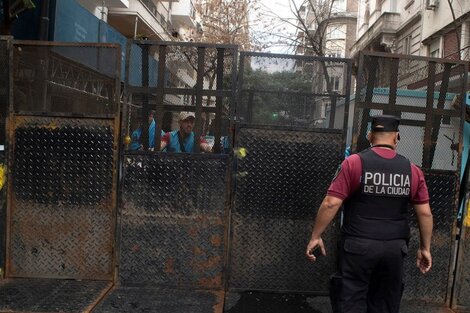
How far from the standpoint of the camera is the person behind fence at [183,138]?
5.18 m

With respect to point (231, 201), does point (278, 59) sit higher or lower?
higher

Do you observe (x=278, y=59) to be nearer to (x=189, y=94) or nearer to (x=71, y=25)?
(x=189, y=94)

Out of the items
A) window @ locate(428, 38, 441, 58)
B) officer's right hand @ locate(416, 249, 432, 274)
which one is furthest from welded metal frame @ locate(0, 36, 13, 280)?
window @ locate(428, 38, 441, 58)

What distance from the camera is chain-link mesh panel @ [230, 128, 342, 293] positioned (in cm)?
511

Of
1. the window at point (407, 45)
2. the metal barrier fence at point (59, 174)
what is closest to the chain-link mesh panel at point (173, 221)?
the metal barrier fence at point (59, 174)

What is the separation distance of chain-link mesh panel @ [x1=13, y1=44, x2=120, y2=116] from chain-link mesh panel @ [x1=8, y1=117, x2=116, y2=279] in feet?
0.63

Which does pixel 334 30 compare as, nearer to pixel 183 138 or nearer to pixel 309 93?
pixel 309 93

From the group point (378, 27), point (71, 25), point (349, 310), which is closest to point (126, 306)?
point (349, 310)

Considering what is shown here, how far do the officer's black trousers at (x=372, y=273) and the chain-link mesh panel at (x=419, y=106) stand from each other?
156cm

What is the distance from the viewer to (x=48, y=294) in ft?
15.7

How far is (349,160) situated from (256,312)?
6.07 feet

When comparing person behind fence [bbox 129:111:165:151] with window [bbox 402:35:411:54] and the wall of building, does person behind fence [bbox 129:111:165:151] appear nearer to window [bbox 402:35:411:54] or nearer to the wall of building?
the wall of building

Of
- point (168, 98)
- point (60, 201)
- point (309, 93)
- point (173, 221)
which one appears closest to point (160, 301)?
point (173, 221)

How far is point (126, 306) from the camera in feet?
15.3
